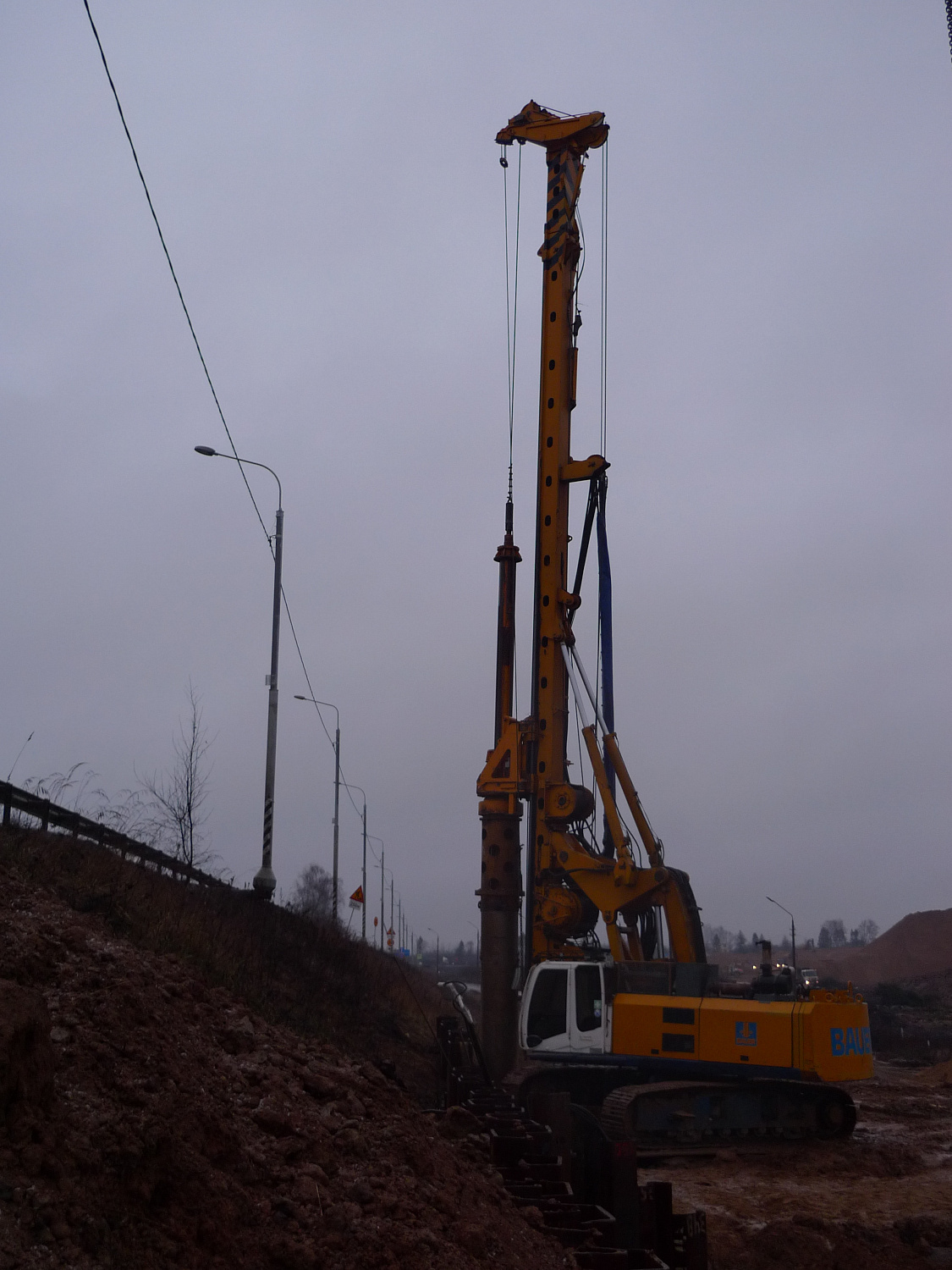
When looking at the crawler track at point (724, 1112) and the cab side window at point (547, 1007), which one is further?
the cab side window at point (547, 1007)

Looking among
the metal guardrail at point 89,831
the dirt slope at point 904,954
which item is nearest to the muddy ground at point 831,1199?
the metal guardrail at point 89,831

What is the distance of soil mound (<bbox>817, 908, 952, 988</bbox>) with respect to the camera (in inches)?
3967

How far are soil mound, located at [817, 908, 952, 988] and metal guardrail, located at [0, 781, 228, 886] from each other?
89155mm

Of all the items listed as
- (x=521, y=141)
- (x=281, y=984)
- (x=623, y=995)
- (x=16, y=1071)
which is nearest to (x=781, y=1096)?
(x=623, y=995)

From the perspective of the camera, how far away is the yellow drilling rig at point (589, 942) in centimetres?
1538

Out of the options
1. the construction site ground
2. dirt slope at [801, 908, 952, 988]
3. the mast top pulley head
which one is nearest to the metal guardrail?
the construction site ground

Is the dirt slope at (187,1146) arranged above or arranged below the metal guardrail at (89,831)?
below

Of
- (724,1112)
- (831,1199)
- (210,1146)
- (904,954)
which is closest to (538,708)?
(724,1112)

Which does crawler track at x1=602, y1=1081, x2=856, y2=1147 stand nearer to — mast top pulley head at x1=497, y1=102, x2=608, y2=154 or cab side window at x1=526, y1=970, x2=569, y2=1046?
cab side window at x1=526, y1=970, x2=569, y2=1046

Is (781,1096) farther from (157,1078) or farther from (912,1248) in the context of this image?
(157,1078)

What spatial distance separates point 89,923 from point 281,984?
274 inches

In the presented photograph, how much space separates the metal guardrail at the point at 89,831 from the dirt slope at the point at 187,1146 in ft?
18.8

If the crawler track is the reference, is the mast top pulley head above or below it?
above

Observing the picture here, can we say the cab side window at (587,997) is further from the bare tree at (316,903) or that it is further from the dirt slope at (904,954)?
the dirt slope at (904,954)
